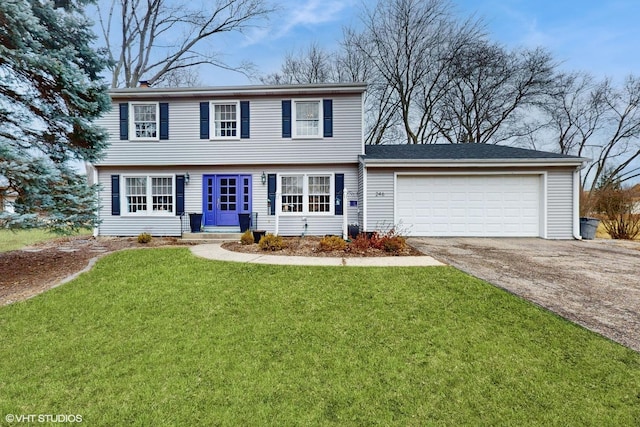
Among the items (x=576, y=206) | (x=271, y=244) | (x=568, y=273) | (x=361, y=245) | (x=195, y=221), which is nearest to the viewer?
(x=568, y=273)

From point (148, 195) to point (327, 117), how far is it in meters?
7.07

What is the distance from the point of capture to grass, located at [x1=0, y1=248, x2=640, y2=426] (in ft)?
7.41

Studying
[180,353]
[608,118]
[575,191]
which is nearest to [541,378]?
[180,353]

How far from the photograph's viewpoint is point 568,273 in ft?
18.0

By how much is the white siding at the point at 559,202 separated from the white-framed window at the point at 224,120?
10770 millimetres

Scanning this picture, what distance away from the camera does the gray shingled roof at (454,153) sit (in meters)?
9.91

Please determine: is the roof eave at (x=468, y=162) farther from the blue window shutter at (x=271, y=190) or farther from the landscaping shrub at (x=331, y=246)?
the landscaping shrub at (x=331, y=246)

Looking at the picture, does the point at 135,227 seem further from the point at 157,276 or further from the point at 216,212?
the point at 157,276

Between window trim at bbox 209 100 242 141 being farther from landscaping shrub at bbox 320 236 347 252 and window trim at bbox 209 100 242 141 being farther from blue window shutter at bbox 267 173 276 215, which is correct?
landscaping shrub at bbox 320 236 347 252

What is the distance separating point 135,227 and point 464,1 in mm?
20275

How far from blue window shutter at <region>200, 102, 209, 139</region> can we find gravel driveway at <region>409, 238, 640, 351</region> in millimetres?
7999

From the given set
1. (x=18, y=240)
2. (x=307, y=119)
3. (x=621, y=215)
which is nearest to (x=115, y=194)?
(x=18, y=240)

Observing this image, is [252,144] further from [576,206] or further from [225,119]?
[576,206]

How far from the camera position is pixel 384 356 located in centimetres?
294
